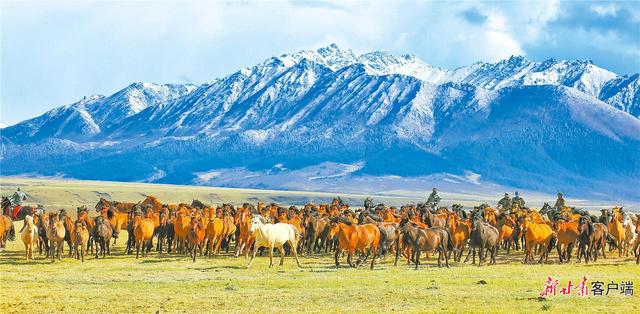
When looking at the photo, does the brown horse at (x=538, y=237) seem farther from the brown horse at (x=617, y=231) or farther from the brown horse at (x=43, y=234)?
the brown horse at (x=43, y=234)

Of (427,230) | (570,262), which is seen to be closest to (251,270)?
(427,230)

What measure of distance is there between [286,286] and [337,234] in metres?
8.49

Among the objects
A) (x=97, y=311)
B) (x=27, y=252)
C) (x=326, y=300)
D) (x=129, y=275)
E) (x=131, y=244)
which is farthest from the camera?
(x=131, y=244)

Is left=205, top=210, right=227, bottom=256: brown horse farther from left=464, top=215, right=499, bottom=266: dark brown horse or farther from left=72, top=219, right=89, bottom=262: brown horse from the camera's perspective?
left=464, top=215, right=499, bottom=266: dark brown horse

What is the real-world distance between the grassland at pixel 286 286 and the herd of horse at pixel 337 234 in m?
0.84

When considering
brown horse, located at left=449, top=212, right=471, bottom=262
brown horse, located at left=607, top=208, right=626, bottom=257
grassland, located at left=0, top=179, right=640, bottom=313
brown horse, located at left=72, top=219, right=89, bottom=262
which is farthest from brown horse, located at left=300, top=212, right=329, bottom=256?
brown horse, located at left=607, top=208, right=626, bottom=257

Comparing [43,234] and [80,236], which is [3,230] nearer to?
[43,234]

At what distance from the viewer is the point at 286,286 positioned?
28734 millimetres

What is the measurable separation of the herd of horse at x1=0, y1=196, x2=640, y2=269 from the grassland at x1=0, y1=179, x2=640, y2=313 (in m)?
0.84

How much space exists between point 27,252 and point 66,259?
1721mm

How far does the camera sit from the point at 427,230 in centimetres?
3522

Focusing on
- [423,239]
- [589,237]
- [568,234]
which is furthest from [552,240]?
[423,239]

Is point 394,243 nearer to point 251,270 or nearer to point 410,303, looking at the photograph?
point 251,270

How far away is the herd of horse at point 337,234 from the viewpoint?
35.3m
